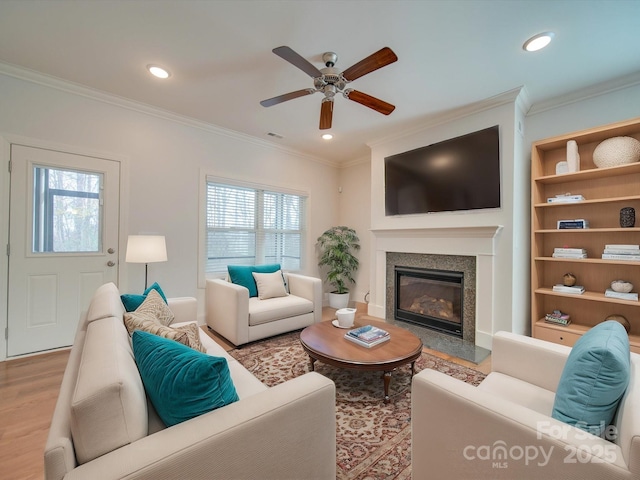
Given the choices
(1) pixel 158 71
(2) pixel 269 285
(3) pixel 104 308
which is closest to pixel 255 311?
(2) pixel 269 285

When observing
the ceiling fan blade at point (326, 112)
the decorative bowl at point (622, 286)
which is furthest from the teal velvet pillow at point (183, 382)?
the decorative bowl at point (622, 286)

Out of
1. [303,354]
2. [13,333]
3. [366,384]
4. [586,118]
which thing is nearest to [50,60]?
[13,333]

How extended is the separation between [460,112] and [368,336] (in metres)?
2.74

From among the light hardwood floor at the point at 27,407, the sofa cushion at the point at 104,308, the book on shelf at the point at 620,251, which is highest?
the book on shelf at the point at 620,251

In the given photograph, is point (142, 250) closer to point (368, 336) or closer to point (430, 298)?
point (368, 336)

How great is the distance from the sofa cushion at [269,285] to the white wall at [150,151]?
33.4 inches

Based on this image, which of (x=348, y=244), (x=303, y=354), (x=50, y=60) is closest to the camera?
(x=50, y=60)

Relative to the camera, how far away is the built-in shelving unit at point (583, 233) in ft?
8.11

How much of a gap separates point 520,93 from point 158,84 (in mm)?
3607

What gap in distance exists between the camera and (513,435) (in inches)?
35.2

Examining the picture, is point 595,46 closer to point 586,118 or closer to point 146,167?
point 586,118

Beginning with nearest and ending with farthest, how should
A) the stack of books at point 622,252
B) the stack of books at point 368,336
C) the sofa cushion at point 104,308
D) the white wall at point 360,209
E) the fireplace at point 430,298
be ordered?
the sofa cushion at point 104,308 < the stack of books at point 368,336 < the stack of books at point 622,252 < the fireplace at point 430,298 < the white wall at point 360,209

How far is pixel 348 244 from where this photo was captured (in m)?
4.79

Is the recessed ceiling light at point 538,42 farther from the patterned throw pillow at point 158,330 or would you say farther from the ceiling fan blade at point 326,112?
the patterned throw pillow at point 158,330
